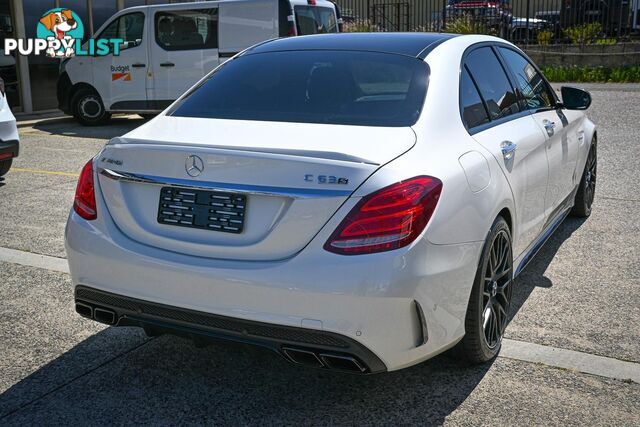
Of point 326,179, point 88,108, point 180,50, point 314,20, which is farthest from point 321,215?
point 88,108

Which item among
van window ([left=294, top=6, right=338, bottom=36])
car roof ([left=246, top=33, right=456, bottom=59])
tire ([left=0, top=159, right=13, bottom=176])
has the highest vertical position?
van window ([left=294, top=6, right=338, bottom=36])

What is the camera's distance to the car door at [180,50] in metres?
12.7

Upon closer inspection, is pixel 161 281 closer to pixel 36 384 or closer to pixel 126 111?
pixel 36 384

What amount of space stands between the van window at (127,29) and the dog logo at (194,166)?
10.6m

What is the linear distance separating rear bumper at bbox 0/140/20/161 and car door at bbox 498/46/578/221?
520 centimetres

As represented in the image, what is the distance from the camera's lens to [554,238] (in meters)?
5.95

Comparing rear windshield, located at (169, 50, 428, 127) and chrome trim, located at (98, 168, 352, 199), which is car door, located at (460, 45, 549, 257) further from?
chrome trim, located at (98, 168, 352, 199)

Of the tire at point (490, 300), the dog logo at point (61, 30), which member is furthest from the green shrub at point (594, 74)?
the tire at point (490, 300)

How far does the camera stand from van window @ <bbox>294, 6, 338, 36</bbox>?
12391mm

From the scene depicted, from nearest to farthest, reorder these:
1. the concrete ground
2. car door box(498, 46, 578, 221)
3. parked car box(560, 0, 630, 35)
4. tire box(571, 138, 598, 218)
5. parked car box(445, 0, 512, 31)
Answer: the concrete ground, car door box(498, 46, 578, 221), tire box(571, 138, 598, 218), parked car box(560, 0, 630, 35), parked car box(445, 0, 512, 31)

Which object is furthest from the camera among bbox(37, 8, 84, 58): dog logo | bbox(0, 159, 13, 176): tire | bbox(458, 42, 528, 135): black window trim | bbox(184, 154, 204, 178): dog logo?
bbox(37, 8, 84, 58): dog logo

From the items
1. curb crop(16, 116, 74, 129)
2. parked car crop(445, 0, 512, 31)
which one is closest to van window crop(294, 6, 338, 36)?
curb crop(16, 116, 74, 129)

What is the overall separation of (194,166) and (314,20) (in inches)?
395

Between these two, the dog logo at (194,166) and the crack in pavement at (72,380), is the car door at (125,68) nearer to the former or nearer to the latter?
the crack in pavement at (72,380)
